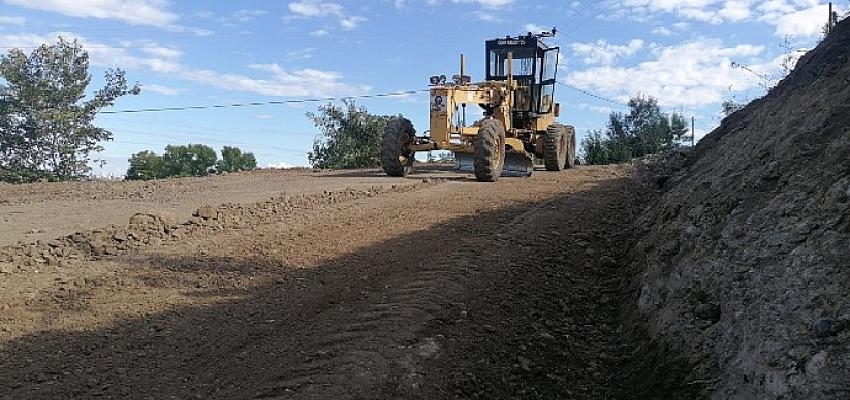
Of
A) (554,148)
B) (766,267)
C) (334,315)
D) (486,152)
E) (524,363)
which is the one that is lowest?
(524,363)

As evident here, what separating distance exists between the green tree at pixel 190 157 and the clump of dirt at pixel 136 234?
4082 cm

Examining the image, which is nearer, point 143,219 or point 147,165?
point 143,219

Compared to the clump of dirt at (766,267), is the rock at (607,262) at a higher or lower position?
lower

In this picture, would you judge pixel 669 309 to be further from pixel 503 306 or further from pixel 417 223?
pixel 417 223

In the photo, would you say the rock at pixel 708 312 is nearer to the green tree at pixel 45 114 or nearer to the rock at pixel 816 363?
the rock at pixel 816 363

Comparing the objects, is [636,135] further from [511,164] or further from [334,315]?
[334,315]

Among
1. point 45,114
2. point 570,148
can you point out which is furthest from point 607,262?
point 45,114

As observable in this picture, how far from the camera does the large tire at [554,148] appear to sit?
55.3ft

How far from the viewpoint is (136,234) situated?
778 centimetres

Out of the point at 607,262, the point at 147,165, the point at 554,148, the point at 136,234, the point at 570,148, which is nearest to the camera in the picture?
the point at 607,262

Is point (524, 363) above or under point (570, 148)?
under

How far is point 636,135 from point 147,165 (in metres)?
26.1

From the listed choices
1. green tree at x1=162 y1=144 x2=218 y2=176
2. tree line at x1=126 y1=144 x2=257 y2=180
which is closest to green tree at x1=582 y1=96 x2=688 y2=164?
tree line at x1=126 y1=144 x2=257 y2=180

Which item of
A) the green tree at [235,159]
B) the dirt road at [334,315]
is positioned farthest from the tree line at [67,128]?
the green tree at [235,159]
